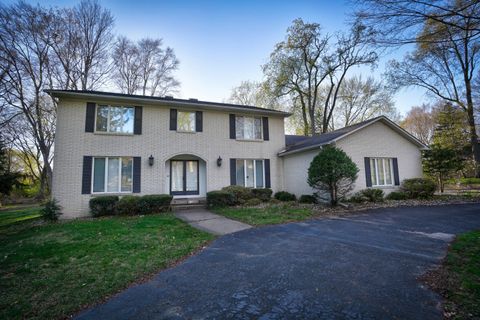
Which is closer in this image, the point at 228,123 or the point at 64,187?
the point at 64,187

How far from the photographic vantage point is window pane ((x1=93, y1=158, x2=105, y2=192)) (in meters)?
9.99

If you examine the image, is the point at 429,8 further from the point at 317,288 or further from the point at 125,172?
the point at 125,172

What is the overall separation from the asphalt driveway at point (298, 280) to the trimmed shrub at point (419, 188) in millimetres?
6767

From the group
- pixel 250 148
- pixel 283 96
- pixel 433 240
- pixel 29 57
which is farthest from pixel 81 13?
pixel 433 240

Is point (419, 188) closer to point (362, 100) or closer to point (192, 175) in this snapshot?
point (192, 175)

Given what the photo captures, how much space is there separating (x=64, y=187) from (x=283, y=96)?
20805 mm

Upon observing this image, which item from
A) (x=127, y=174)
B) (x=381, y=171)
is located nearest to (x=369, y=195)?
(x=381, y=171)

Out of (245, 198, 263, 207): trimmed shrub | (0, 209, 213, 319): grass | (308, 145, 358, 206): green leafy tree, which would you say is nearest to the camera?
(0, 209, 213, 319): grass

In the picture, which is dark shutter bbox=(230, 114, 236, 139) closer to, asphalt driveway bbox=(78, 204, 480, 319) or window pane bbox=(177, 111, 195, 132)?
window pane bbox=(177, 111, 195, 132)

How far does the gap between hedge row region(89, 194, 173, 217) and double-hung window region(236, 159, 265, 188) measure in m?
4.81

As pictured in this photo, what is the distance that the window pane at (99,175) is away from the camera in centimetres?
999

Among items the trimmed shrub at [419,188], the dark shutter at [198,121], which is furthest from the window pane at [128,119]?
the trimmed shrub at [419,188]

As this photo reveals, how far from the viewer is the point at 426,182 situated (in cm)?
1187

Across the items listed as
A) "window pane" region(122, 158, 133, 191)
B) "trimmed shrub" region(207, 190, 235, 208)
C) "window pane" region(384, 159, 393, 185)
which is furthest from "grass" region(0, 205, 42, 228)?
"window pane" region(384, 159, 393, 185)
